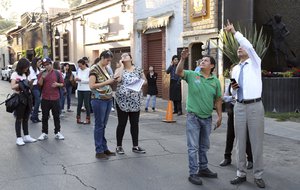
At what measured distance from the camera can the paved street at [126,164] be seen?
519cm

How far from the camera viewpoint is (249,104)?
502 centimetres

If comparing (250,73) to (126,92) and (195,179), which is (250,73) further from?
(126,92)

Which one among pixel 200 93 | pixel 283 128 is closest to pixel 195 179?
pixel 200 93

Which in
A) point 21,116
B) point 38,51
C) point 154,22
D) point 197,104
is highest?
point 154,22

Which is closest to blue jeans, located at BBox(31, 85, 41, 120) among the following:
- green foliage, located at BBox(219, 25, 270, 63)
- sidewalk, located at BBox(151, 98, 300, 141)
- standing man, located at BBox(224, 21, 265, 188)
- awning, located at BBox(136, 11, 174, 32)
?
sidewalk, located at BBox(151, 98, 300, 141)

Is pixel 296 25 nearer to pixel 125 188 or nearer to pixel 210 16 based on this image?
pixel 210 16

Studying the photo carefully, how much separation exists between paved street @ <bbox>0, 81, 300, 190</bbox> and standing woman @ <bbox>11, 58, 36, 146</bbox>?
27cm

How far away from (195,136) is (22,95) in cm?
402

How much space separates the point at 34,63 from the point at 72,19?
60.8 feet

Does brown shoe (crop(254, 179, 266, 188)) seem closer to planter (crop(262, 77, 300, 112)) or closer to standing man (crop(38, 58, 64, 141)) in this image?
standing man (crop(38, 58, 64, 141))

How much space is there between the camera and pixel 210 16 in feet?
45.9

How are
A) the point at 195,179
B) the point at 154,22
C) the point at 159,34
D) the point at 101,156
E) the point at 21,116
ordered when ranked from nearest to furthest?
the point at 195,179 → the point at 101,156 → the point at 21,116 → the point at 154,22 → the point at 159,34

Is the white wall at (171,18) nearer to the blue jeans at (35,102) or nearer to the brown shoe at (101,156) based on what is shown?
the blue jeans at (35,102)

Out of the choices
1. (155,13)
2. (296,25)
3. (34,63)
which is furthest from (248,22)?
(34,63)
